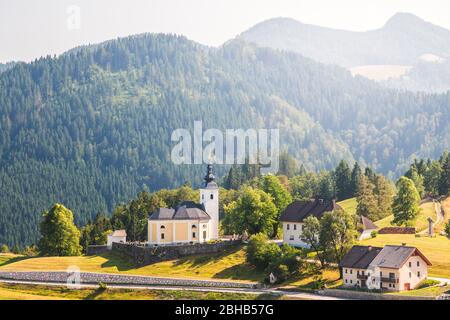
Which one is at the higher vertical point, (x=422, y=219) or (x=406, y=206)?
(x=406, y=206)

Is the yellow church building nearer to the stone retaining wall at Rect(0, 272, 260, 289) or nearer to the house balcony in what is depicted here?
the stone retaining wall at Rect(0, 272, 260, 289)

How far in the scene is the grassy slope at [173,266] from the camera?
91312 mm

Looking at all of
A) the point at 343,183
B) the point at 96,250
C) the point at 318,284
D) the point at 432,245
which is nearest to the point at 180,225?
the point at 96,250

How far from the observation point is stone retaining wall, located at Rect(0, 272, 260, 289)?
8619 centimetres

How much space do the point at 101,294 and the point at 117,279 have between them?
4596mm

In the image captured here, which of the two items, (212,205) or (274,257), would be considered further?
(212,205)

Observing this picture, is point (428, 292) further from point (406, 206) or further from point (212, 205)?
point (212, 205)

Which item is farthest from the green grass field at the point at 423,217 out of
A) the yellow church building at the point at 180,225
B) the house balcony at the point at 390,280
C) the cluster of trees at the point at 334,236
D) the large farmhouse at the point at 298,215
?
the house balcony at the point at 390,280

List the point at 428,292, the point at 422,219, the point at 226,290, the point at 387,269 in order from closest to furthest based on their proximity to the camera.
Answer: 1. the point at 428,292
2. the point at 387,269
3. the point at 226,290
4. the point at 422,219

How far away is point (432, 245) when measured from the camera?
3701 inches

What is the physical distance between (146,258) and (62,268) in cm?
951

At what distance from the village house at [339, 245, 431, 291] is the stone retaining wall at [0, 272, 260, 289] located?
9816 mm
